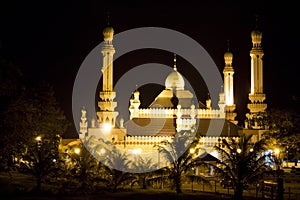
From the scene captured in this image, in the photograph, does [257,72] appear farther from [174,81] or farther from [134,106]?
[134,106]

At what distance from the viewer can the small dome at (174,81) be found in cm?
5131

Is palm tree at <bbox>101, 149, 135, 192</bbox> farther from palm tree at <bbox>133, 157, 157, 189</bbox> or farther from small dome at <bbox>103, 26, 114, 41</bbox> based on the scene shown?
small dome at <bbox>103, 26, 114, 41</bbox>

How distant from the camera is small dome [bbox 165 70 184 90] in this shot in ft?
168

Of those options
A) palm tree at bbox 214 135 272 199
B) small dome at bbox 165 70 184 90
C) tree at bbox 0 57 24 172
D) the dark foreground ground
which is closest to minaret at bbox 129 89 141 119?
small dome at bbox 165 70 184 90

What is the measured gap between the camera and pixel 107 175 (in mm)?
24250

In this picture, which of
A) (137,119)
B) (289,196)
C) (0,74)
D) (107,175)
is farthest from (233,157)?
(137,119)

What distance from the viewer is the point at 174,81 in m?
51.3

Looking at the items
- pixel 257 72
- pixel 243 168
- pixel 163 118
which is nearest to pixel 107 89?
pixel 163 118

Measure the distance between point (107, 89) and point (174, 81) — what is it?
797cm

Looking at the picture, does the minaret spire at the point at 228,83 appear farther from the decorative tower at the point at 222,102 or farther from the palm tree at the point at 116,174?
the palm tree at the point at 116,174

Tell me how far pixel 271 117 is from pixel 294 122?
2875 mm

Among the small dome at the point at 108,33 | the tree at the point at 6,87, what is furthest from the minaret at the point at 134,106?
the tree at the point at 6,87

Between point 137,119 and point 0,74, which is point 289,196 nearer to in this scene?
point 0,74

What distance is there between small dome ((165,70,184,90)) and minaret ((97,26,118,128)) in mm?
7294
